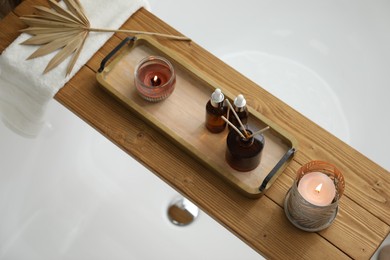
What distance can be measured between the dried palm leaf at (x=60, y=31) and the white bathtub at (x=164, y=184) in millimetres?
400

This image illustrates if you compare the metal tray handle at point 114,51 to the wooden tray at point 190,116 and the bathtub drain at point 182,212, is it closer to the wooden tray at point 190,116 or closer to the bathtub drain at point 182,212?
the wooden tray at point 190,116

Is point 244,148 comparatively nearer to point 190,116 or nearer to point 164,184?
point 190,116

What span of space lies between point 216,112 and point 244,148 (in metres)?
0.10

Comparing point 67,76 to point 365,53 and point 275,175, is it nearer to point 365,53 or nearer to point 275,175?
point 275,175

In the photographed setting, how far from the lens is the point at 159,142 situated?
1300mm

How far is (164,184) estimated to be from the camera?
1.97 metres

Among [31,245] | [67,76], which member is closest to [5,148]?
Result: [31,245]

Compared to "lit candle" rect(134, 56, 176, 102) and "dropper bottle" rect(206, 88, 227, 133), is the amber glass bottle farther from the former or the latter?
"lit candle" rect(134, 56, 176, 102)

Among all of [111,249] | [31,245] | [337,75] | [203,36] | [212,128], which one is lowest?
[31,245]

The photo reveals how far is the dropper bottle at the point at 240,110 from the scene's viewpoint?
1.17 metres

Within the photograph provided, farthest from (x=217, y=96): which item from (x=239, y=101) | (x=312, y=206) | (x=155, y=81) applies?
(x=312, y=206)

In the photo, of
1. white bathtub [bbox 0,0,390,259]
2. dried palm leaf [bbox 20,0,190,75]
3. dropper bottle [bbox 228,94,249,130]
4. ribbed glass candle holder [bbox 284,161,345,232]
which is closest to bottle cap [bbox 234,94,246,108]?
dropper bottle [bbox 228,94,249,130]

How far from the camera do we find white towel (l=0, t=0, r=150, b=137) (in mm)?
1362

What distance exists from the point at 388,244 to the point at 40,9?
129 cm
